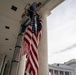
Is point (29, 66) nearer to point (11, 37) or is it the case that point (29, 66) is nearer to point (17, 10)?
point (17, 10)

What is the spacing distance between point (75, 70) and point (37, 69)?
1616 inches

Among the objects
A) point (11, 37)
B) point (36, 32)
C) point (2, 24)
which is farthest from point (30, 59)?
point (11, 37)

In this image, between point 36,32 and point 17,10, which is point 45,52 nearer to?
point 36,32

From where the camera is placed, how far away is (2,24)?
5297 mm

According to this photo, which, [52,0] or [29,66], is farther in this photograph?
[52,0]

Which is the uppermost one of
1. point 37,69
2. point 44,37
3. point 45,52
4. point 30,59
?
point 44,37

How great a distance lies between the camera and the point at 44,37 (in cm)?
302

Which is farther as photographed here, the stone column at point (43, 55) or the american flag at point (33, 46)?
the stone column at point (43, 55)

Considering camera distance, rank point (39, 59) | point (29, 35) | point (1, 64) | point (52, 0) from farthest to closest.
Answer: point (1, 64)
point (52, 0)
point (29, 35)
point (39, 59)

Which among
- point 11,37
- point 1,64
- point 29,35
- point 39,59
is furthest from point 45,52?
point 1,64

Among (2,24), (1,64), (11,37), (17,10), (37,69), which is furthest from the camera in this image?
(1,64)

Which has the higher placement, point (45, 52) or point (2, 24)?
point (2, 24)

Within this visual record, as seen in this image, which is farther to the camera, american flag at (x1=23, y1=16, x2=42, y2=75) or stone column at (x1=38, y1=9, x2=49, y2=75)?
stone column at (x1=38, y1=9, x2=49, y2=75)

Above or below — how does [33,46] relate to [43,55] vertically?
above
